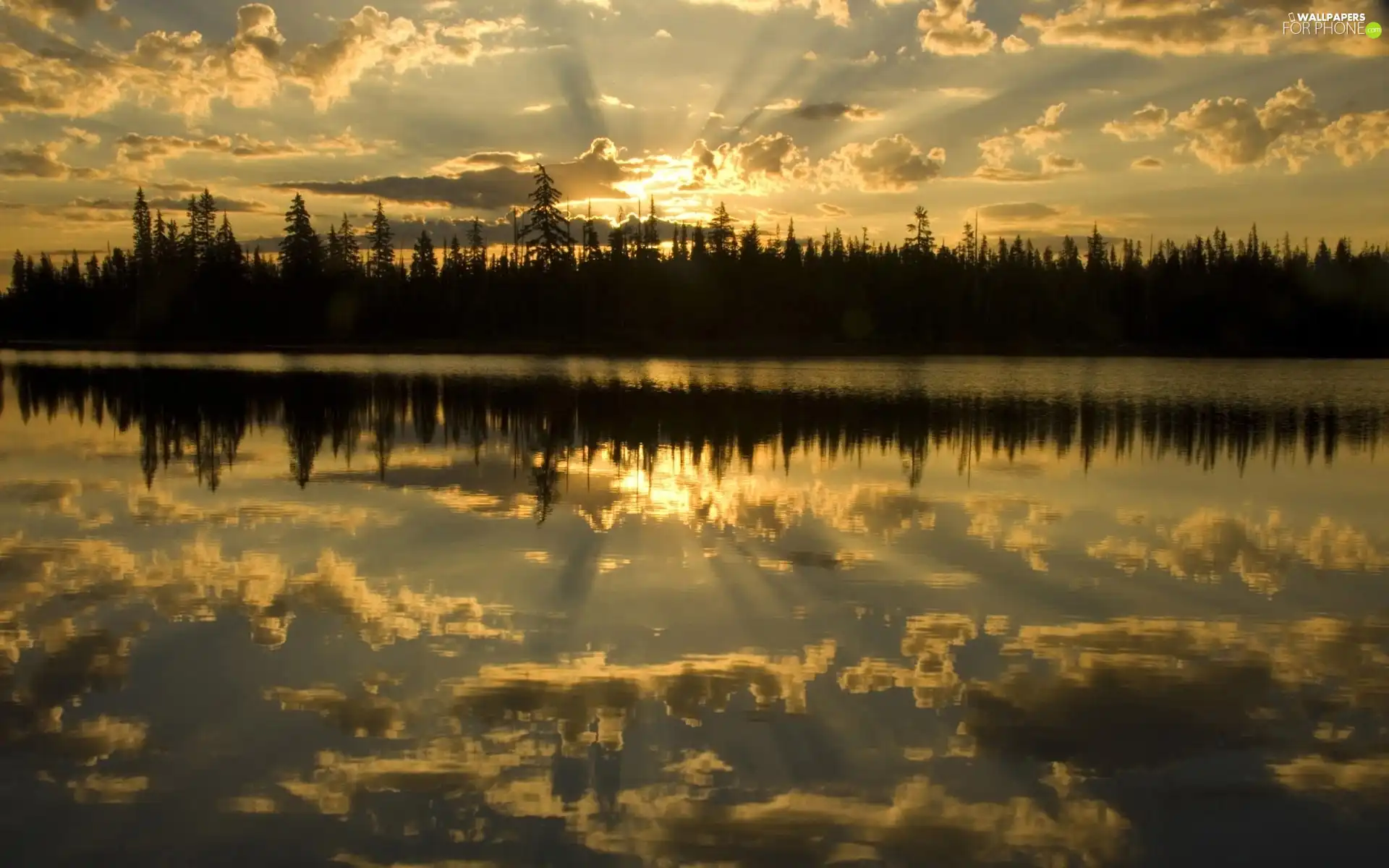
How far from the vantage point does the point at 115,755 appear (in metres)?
7.76

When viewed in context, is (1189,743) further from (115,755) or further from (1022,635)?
(115,755)

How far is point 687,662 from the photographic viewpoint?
32.8 ft

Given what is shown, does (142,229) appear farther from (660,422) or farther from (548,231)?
(660,422)

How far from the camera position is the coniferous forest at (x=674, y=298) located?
109625 mm

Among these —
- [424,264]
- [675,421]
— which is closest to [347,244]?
[424,264]

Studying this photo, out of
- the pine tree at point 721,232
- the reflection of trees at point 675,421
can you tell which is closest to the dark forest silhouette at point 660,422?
the reflection of trees at point 675,421

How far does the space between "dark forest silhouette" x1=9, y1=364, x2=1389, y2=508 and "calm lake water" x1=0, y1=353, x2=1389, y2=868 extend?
79.5 inches

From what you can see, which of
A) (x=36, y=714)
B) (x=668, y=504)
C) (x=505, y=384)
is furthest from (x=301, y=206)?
Answer: (x=36, y=714)

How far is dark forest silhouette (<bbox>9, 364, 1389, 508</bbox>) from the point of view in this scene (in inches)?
1016

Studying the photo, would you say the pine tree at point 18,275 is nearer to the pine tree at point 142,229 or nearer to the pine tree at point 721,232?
the pine tree at point 142,229

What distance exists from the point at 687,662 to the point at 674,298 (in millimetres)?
107512

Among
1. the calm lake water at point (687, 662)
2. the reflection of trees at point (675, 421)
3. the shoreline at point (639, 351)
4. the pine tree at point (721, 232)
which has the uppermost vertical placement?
the pine tree at point (721, 232)

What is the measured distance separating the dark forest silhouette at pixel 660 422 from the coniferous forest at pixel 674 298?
55697 mm

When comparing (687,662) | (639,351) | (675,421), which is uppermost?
(687,662)
